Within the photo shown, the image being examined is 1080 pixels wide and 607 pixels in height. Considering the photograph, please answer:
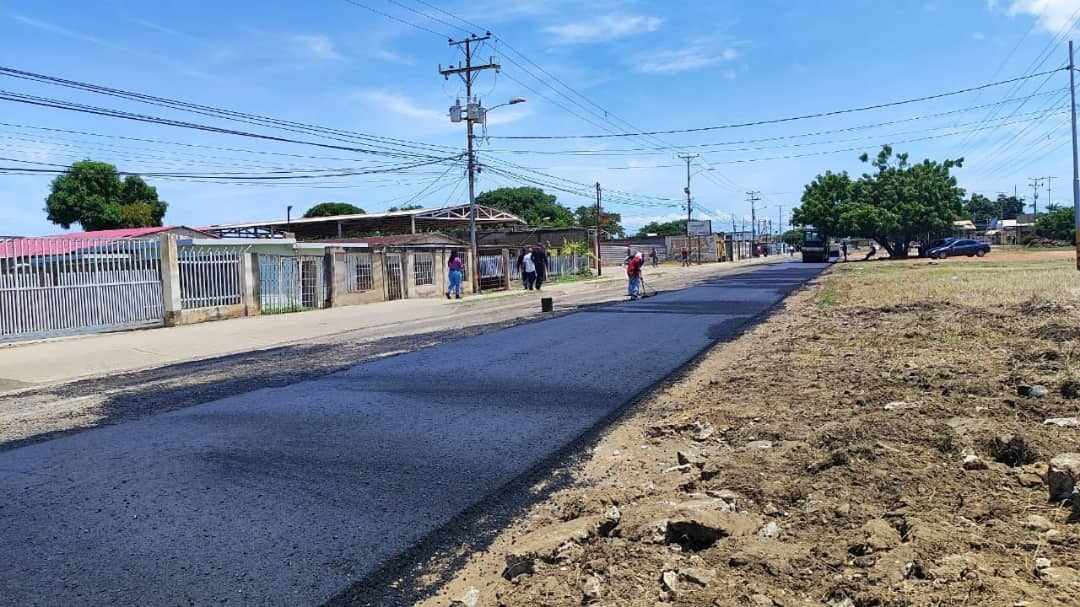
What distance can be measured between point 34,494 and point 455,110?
28669mm

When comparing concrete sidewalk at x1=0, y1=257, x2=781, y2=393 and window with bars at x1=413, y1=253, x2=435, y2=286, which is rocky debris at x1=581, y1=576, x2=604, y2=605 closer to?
concrete sidewalk at x1=0, y1=257, x2=781, y2=393

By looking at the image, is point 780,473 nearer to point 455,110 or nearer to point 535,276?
point 535,276

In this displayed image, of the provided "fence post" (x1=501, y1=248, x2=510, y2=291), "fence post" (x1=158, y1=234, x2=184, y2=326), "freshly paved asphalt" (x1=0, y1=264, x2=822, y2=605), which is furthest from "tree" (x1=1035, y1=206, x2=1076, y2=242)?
"freshly paved asphalt" (x1=0, y1=264, x2=822, y2=605)

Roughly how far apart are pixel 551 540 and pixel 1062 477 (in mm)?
2676

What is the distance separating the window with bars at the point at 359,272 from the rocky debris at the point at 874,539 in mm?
22596

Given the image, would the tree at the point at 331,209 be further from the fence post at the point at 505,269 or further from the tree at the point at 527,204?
the fence post at the point at 505,269

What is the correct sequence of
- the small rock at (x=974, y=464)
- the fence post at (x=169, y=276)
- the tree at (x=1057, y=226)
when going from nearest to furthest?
the small rock at (x=974, y=464) → the fence post at (x=169, y=276) → the tree at (x=1057, y=226)

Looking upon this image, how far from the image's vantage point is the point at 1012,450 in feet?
16.2

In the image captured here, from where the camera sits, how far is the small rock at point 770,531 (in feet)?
12.6

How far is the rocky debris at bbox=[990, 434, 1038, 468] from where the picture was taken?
481 centimetres

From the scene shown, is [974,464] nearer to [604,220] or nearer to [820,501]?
[820,501]

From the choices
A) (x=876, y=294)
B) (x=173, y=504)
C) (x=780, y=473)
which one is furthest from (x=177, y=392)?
(x=876, y=294)

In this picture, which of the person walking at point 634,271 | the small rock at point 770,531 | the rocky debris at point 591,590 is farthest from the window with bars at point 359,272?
the rocky debris at point 591,590

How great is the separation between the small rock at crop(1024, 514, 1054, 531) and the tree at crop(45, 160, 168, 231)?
49.7m
